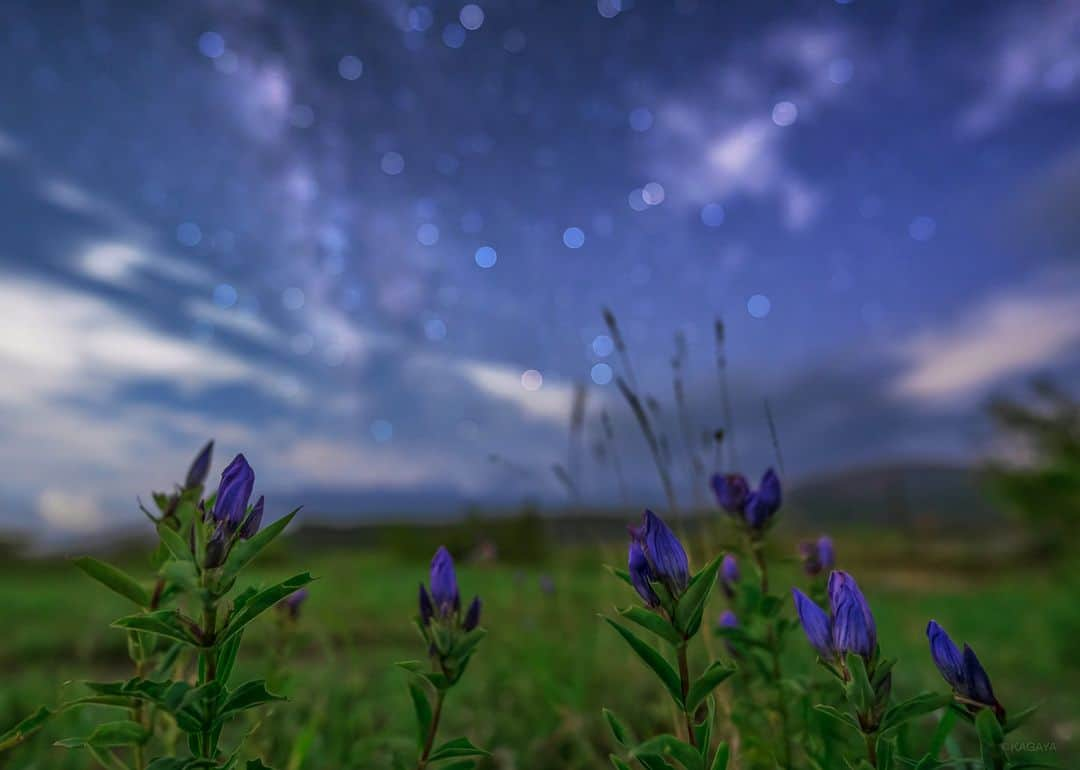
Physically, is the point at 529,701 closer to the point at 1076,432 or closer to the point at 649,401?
the point at 649,401

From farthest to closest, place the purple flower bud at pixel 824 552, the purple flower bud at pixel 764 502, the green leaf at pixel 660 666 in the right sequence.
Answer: the purple flower bud at pixel 824 552 < the purple flower bud at pixel 764 502 < the green leaf at pixel 660 666

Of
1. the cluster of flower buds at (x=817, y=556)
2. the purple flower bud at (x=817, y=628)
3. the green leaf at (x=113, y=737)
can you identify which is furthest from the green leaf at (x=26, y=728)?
the cluster of flower buds at (x=817, y=556)

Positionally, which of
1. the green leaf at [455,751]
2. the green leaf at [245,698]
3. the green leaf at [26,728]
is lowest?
the green leaf at [455,751]

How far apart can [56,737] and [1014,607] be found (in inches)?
433

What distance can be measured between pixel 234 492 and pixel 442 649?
0.44m

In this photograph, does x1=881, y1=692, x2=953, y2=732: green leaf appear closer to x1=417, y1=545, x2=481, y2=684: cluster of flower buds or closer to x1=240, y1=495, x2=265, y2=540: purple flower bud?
x1=417, y1=545, x2=481, y2=684: cluster of flower buds

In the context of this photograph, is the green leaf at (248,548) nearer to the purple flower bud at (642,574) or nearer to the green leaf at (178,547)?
the green leaf at (178,547)

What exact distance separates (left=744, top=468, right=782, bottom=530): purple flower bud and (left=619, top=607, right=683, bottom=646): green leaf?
0.61m

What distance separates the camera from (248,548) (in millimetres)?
918

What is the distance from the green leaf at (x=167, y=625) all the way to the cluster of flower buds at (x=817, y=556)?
150 cm

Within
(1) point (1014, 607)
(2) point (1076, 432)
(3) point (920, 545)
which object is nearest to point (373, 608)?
(1) point (1014, 607)

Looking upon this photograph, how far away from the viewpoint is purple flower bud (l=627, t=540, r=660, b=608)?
3.38 feet

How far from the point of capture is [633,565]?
1033 millimetres

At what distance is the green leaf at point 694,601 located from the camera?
951 millimetres
